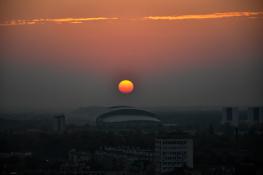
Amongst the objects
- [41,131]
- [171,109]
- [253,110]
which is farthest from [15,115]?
[253,110]

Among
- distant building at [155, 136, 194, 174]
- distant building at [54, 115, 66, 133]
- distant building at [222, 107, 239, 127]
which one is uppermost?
distant building at [222, 107, 239, 127]

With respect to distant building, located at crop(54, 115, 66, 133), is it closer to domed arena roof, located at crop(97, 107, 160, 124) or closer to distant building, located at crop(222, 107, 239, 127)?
domed arena roof, located at crop(97, 107, 160, 124)

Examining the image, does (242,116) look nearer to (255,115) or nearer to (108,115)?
(255,115)

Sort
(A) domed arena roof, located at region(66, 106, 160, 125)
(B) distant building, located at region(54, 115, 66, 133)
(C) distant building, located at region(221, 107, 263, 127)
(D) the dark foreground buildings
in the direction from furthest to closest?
(A) domed arena roof, located at region(66, 106, 160, 125) → (C) distant building, located at region(221, 107, 263, 127) → (B) distant building, located at region(54, 115, 66, 133) → (D) the dark foreground buildings

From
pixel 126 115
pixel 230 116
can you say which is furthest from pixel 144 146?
pixel 126 115

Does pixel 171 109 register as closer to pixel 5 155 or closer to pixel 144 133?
pixel 144 133

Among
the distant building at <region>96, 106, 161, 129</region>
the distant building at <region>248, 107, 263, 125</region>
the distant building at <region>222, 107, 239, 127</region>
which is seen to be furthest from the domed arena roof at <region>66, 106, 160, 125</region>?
the distant building at <region>248, 107, 263, 125</region>
